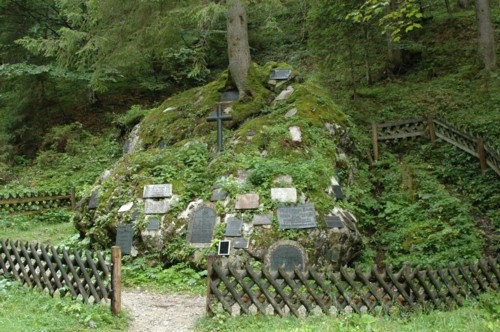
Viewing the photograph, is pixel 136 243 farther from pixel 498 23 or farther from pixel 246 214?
pixel 498 23

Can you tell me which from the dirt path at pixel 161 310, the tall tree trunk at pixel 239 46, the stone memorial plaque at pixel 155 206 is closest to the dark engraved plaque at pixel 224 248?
the dirt path at pixel 161 310

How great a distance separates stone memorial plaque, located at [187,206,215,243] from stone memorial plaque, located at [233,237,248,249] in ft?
1.92

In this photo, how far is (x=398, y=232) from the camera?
9812 mm

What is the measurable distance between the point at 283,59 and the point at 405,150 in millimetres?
11019

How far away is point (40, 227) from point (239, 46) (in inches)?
308

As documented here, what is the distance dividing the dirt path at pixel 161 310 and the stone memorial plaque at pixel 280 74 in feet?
25.9

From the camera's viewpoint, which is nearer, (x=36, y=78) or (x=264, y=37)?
(x=36, y=78)

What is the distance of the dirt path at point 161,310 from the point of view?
6.09 m

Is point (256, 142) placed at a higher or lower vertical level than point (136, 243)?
higher

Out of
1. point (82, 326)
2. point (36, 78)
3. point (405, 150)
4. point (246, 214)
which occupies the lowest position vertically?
point (82, 326)

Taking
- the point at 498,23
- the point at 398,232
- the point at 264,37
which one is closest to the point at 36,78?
the point at 264,37

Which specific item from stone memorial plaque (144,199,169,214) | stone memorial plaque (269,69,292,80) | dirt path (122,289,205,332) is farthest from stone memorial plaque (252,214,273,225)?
stone memorial plaque (269,69,292,80)

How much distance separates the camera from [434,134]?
1388 centimetres

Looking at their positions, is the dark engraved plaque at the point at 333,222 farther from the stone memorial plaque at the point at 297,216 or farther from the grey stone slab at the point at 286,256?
the grey stone slab at the point at 286,256
